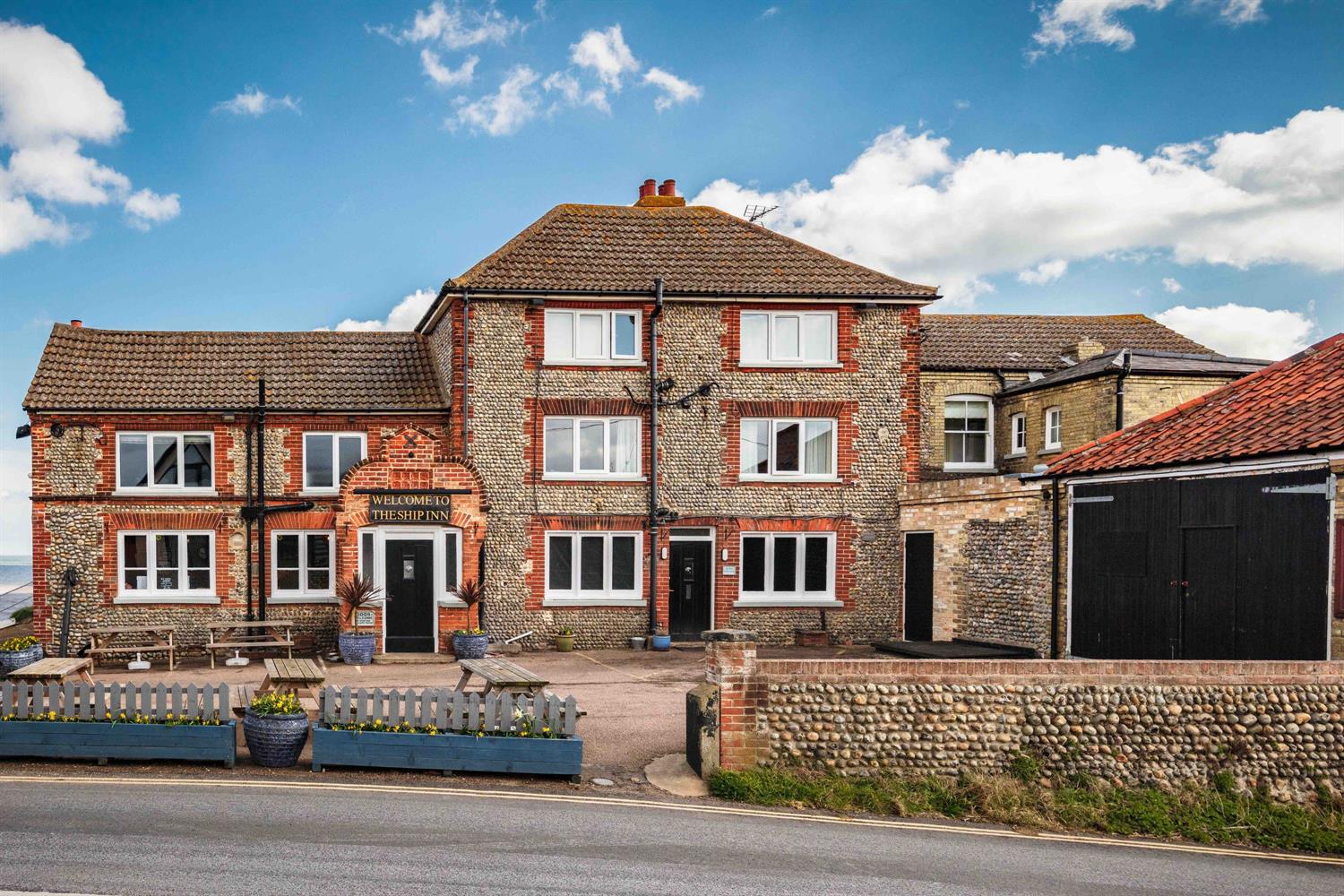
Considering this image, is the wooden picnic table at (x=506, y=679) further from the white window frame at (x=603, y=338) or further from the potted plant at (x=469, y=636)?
the white window frame at (x=603, y=338)

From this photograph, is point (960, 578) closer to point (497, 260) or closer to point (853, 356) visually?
point (853, 356)

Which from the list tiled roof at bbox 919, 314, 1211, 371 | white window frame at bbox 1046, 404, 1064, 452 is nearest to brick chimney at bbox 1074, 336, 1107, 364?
tiled roof at bbox 919, 314, 1211, 371

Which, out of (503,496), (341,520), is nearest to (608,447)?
(503,496)

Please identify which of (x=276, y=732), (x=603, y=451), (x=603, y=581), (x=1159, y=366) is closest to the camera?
(x=276, y=732)

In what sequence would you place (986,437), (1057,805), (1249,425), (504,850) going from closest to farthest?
(504,850) < (1057,805) < (1249,425) < (986,437)

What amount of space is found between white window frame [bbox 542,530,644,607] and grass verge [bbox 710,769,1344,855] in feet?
34.0

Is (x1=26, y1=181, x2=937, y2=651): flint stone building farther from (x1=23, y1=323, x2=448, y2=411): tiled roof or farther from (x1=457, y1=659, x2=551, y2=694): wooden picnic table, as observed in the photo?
(x1=457, y1=659, x2=551, y2=694): wooden picnic table

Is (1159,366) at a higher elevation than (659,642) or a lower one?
higher

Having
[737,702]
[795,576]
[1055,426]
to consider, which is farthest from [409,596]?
[1055,426]

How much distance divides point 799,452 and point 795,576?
9.17 ft

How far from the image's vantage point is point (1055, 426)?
25.1 meters

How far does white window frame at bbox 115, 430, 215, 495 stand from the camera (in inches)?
789

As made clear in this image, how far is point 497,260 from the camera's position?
21141 millimetres

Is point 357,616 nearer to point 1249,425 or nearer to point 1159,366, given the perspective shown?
point 1249,425
